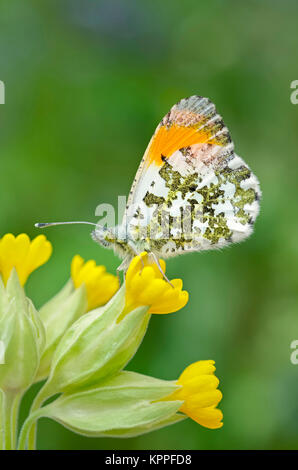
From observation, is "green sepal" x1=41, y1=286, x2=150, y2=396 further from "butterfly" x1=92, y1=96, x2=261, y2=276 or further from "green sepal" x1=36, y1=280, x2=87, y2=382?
"butterfly" x1=92, y1=96, x2=261, y2=276

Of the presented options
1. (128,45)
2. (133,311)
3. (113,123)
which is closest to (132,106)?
(113,123)

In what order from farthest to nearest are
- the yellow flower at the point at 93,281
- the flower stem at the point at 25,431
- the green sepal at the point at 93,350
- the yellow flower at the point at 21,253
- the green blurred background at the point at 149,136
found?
the green blurred background at the point at 149,136
the yellow flower at the point at 93,281
the yellow flower at the point at 21,253
the green sepal at the point at 93,350
the flower stem at the point at 25,431

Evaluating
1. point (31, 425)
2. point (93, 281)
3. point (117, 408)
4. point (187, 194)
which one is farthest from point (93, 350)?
point (187, 194)

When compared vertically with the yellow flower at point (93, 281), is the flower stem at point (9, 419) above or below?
below

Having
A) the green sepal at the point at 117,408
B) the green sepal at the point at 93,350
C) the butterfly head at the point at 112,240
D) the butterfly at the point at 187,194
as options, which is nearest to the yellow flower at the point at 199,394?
the green sepal at the point at 117,408

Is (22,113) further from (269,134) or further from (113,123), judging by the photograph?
(269,134)

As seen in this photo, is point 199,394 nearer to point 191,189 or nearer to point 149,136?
point 191,189

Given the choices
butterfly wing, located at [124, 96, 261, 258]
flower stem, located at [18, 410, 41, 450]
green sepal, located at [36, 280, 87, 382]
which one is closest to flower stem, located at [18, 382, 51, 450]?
flower stem, located at [18, 410, 41, 450]

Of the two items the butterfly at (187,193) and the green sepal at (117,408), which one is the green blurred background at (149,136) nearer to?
the butterfly at (187,193)
